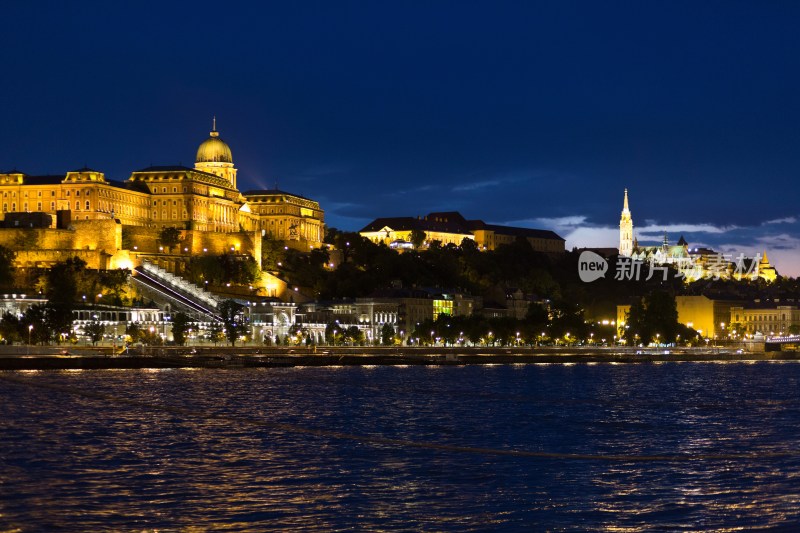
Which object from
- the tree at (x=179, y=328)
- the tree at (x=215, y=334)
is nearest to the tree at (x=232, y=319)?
the tree at (x=215, y=334)

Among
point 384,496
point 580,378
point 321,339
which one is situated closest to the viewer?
point 384,496

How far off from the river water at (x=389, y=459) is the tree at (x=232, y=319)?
114ft

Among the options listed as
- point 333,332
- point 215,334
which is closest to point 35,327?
point 215,334

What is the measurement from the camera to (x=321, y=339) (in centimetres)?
10081

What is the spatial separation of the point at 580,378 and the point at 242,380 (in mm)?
19686

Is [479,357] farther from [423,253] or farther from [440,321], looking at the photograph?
[423,253]

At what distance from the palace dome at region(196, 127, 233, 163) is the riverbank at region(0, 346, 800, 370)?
4315cm

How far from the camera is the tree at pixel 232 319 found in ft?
293

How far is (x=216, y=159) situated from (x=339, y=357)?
5391 centimetres

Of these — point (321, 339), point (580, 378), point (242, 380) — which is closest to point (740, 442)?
point (242, 380)

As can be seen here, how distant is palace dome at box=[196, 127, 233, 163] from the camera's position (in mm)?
131000

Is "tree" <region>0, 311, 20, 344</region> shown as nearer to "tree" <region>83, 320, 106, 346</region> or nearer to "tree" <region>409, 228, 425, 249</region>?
"tree" <region>83, 320, 106, 346</region>

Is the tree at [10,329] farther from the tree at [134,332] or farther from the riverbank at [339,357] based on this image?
the tree at [134,332]

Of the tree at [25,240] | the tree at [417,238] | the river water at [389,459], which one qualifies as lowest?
the river water at [389,459]
